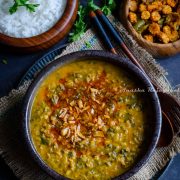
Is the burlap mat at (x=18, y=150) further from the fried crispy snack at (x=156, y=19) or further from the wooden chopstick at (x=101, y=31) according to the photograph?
the fried crispy snack at (x=156, y=19)

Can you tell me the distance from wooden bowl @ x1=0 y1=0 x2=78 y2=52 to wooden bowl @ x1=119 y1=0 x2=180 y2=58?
0.32 m

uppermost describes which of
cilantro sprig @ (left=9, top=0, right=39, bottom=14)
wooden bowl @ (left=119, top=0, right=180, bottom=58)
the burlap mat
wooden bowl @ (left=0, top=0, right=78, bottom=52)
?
cilantro sprig @ (left=9, top=0, right=39, bottom=14)

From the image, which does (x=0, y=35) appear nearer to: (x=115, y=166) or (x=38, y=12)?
(x=38, y=12)

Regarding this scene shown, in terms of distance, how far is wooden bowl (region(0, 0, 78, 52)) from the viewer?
3164 mm

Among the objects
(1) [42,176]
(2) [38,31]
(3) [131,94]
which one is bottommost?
(1) [42,176]

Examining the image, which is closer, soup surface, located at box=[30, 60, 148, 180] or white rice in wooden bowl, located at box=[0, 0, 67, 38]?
soup surface, located at box=[30, 60, 148, 180]

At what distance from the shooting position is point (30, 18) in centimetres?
333

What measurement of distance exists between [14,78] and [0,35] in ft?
1.03

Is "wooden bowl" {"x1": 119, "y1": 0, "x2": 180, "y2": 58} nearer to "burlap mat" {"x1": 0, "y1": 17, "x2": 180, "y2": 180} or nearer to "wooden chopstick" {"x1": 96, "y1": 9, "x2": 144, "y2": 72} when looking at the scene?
"wooden chopstick" {"x1": 96, "y1": 9, "x2": 144, "y2": 72}

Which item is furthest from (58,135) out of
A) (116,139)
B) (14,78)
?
(14,78)

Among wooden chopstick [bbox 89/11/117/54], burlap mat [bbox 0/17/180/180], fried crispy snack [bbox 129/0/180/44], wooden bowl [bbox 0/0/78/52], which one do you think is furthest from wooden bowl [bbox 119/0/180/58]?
burlap mat [bbox 0/17/180/180]

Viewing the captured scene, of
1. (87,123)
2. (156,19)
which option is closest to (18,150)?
(87,123)

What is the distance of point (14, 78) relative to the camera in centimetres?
334

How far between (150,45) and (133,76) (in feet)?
1.24
